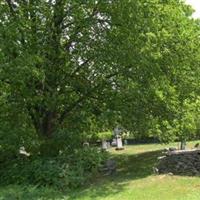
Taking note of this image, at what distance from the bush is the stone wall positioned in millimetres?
2428

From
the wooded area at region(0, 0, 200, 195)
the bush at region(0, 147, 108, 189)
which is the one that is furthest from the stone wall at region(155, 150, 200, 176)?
the bush at region(0, 147, 108, 189)

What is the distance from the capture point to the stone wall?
1877 cm

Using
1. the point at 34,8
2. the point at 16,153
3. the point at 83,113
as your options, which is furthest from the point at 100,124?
the point at 34,8

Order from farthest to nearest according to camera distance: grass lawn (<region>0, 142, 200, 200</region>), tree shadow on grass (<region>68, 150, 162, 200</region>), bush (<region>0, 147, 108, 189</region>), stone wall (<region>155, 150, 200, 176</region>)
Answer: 1. stone wall (<region>155, 150, 200, 176</region>)
2. bush (<region>0, 147, 108, 189</region>)
3. tree shadow on grass (<region>68, 150, 162, 200</region>)
4. grass lawn (<region>0, 142, 200, 200</region>)

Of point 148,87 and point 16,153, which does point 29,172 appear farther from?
point 148,87

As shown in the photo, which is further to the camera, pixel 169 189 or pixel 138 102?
pixel 138 102

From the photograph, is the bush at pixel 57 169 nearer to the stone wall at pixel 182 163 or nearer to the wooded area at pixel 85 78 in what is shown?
the wooded area at pixel 85 78

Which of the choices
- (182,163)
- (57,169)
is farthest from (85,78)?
(182,163)

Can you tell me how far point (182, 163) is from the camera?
62.4 ft

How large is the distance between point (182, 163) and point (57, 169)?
491 centimetres

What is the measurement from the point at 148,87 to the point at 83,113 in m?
3.55

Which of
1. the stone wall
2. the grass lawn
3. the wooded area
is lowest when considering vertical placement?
the grass lawn

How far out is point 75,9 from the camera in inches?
781

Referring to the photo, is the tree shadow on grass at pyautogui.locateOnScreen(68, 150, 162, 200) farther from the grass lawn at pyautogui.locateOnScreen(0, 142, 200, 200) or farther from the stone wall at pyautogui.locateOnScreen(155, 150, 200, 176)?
the stone wall at pyautogui.locateOnScreen(155, 150, 200, 176)
